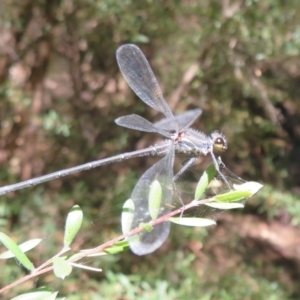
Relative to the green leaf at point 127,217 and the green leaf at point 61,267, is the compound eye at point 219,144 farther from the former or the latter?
the green leaf at point 61,267

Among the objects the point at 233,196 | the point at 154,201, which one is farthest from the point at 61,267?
the point at 233,196

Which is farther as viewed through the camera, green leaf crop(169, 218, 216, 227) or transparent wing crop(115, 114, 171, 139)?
transparent wing crop(115, 114, 171, 139)

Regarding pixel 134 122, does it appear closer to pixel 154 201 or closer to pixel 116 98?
pixel 154 201

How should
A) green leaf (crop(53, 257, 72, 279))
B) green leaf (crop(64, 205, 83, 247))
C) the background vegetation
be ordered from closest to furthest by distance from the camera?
green leaf (crop(53, 257, 72, 279)) → green leaf (crop(64, 205, 83, 247)) → the background vegetation

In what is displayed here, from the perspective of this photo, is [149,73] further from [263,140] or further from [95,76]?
[263,140]

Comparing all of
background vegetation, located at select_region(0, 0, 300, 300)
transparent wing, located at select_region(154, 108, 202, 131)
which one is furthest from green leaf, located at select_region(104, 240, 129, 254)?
background vegetation, located at select_region(0, 0, 300, 300)

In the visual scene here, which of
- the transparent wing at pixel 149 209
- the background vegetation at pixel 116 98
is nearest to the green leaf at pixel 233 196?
the transparent wing at pixel 149 209

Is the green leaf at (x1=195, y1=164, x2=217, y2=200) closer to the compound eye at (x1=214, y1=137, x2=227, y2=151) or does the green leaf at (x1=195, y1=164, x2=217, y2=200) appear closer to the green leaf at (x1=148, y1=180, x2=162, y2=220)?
the green leaf at (x1=148, y1=180, x2=162, y2=220)

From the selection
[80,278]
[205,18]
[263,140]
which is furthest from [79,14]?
[263,140]
